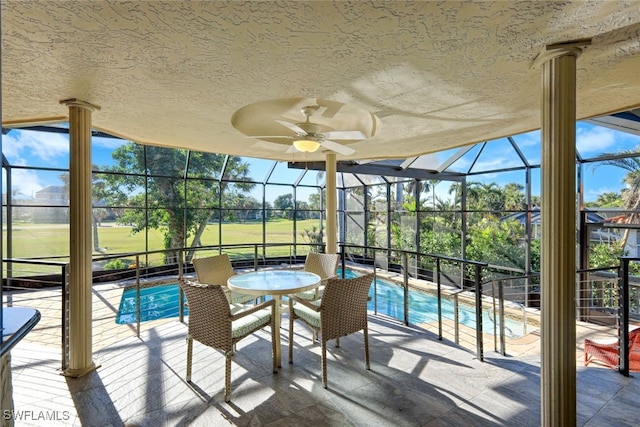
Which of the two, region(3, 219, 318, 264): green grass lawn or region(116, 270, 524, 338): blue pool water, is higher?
region(3, 219, 318, 264): green grass lawn

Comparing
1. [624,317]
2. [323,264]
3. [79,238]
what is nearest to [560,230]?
[624,317]

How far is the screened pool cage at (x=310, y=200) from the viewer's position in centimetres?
603

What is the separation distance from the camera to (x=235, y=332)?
8.62 feet

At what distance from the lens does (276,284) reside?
308 centimetres

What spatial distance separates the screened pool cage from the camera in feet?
19.8

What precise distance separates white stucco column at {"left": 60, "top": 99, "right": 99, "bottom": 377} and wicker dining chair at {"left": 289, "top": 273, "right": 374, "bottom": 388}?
1.94 meters

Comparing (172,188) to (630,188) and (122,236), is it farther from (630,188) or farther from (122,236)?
(630,188)

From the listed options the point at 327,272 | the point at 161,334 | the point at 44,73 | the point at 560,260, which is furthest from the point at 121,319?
the point at 560,260

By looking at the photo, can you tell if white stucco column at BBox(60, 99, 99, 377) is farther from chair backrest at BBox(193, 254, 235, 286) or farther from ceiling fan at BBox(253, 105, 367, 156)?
ceiling fan at BBox(253, 105, 367, 156)

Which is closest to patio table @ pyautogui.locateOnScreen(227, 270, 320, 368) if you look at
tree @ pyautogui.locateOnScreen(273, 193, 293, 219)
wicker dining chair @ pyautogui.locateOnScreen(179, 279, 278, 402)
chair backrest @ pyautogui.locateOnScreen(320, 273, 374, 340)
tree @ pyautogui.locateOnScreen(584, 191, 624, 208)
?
wicker dining chair @ pyautogui.locateOnScreen(179, 279, 278, 402)

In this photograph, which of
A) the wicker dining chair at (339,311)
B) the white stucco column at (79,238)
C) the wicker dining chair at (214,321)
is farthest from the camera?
the white stucco column at (79,238)

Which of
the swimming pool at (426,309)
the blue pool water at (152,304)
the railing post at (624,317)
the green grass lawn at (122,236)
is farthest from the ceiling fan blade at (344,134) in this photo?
the green grass lawn at (122,236)

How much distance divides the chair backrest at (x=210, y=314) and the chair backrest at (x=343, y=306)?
76cm

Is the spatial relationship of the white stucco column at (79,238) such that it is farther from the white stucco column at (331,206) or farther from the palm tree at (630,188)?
the palm tree at (630,188)
